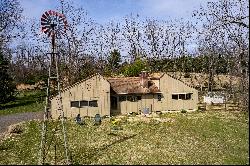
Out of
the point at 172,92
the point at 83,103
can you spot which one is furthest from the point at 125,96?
the point at 172,92

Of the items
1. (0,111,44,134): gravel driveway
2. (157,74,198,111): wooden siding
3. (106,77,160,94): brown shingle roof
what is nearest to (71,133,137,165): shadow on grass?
(0,111,44,134): gravel driveway

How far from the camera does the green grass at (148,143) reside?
24.9 metres

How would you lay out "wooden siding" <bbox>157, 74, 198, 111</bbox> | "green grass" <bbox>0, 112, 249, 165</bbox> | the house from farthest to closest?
"wooden siding" <bbox>157, 74, 198, 111</bbox> < the house < "green grass" <bbox>0, 112, 249, 165</bbox>

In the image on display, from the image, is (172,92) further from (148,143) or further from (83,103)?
(148,143)

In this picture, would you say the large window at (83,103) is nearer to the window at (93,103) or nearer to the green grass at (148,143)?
the window at (93,103)

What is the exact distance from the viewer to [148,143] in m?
29.5

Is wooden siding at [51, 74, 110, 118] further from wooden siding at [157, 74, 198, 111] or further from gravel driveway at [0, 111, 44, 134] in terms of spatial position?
wooden siding at [157, 74, 198, 111]

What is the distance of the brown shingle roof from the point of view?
150 feet

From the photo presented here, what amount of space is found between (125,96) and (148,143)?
652 inches

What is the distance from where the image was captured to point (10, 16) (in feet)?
220

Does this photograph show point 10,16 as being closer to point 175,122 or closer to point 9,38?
point 9,38

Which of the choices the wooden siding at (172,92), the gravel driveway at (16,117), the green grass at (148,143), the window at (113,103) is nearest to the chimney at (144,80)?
the wooden siding at (172,92)

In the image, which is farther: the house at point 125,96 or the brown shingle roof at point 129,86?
the brown shingle roof at point 129,86

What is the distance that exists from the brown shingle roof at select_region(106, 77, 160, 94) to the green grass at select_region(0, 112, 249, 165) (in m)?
5.93
